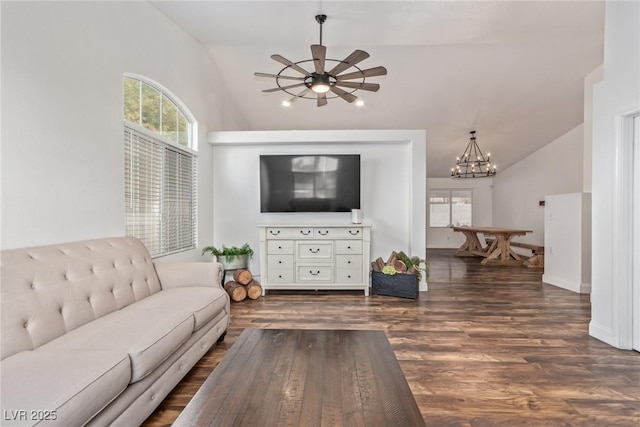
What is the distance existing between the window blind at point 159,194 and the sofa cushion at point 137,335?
4.36 feet

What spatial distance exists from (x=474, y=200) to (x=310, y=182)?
7.13 m

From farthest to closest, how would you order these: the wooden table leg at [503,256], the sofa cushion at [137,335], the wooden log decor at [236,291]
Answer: the wooden table leg at [503,256]
the wooden log decor at [236,291]
the sofa cushion at [137,335]

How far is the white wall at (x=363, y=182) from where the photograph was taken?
4.55 metres

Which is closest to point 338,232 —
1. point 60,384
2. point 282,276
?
point 282,276

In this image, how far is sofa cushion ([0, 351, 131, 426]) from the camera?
1011 millimetres

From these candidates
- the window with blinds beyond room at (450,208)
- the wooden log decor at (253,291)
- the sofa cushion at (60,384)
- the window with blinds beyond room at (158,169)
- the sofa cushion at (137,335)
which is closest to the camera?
the sofa cushion at (60,384)

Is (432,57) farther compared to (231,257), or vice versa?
(432,57)

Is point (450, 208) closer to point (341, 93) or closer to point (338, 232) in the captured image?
point (338, 232)

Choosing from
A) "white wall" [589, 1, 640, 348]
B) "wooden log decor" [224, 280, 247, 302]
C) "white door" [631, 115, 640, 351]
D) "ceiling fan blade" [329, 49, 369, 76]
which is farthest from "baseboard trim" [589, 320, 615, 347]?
"wooden log decor" [224, 280, 247, 302]

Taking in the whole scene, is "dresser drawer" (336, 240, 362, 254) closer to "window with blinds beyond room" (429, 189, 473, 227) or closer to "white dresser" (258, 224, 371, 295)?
"white dresser" (258, 224, 371, 295)

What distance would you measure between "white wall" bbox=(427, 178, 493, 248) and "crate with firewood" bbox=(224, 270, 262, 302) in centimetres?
712

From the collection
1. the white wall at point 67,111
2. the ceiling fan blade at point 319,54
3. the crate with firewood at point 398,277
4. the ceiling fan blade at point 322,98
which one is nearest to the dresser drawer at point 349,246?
the crate with firewood at point 398,277

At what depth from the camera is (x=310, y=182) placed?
4617 mm

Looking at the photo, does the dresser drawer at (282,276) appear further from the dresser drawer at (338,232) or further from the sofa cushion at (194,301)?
the sofa cushion at (194,301)
